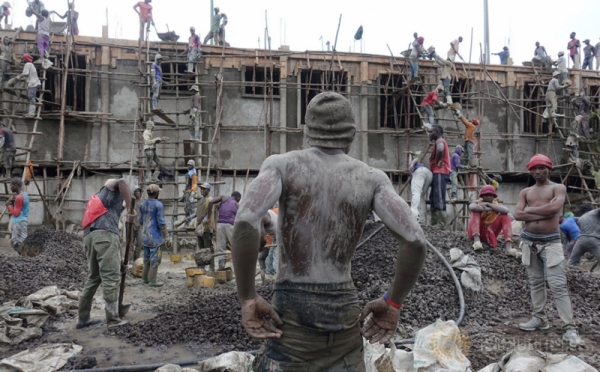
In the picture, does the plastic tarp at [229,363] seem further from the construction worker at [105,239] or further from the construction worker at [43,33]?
the construction worker at [43,33]

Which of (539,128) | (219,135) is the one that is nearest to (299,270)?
(219,135)

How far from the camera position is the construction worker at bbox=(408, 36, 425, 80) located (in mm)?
15117

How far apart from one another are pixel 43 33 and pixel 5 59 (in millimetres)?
1276

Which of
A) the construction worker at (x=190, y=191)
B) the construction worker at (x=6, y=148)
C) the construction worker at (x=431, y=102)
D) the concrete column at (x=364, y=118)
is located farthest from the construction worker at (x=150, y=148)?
the construction worker at (x=431, y=102)

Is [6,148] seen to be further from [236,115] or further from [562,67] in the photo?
[562,67]

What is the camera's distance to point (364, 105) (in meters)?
15.9

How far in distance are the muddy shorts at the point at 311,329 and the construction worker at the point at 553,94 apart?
16223 mm

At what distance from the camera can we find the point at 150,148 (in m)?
13.2

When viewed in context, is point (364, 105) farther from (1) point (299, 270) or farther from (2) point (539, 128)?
(1) point (299, 270)

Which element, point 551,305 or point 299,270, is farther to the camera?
point 551,305

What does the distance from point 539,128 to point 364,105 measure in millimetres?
6512

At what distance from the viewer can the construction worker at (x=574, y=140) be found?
51.4 feet

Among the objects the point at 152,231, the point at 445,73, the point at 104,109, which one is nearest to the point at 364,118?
the point at 445,73

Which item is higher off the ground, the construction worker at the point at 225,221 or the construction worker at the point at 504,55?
the construction worker at the point at 504,55
